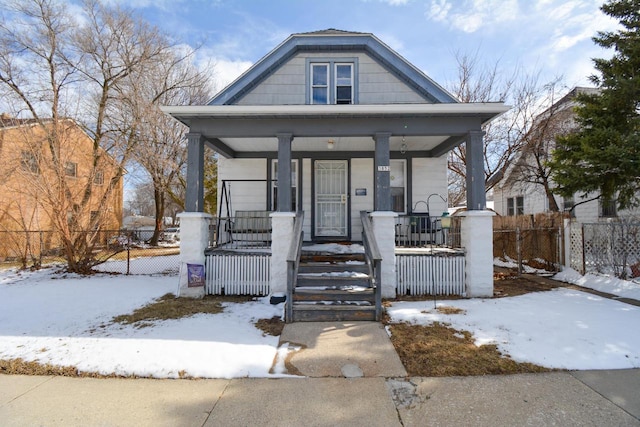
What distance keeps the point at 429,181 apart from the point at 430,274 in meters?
3.59

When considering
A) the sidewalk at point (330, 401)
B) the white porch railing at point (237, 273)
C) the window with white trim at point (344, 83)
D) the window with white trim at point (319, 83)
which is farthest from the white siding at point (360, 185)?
the sidewalk at point (330, 401)

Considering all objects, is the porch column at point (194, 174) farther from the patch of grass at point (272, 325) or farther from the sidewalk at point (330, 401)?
the sidewalk at point (330, 401)

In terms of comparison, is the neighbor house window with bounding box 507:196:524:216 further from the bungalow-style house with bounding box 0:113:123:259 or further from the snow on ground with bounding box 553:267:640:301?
the bungalow-style house with bounding box 0:113:123:259

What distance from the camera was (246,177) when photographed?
31.6 ft

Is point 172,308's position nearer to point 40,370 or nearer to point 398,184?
point 40,370

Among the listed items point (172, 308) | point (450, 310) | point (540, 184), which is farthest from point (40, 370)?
point (540, 184)

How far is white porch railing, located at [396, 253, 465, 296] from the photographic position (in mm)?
6754

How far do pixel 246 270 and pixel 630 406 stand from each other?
605 centimetres

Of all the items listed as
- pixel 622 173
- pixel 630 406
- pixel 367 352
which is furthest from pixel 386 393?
pixel 622 173

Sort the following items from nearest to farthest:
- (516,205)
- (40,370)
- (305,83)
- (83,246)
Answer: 1. (40,370)
2. (305,83)
3. (83,246)
4. (516,205)

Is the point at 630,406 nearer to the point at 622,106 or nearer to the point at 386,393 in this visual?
the point at 386,393

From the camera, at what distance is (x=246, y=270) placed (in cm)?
696

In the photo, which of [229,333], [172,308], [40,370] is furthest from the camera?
[172,308]

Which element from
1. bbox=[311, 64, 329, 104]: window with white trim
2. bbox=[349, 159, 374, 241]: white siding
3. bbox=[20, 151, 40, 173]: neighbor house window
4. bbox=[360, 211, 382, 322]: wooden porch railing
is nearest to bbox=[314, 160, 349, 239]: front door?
bbox=[349, 159, 374, 241]: white siding
